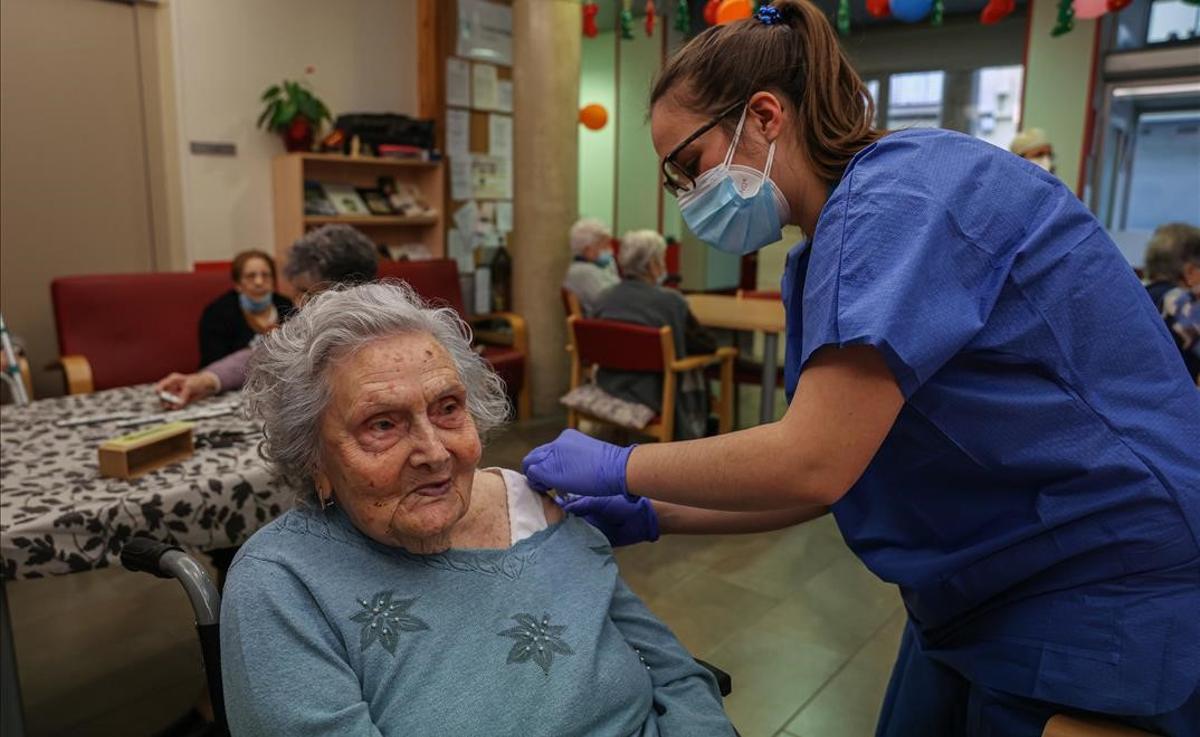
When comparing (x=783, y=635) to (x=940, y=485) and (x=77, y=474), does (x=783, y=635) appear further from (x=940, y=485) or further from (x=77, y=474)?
(x=77, y=474)

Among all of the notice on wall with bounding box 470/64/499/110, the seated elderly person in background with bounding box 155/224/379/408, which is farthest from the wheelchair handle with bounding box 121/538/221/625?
the notice on wall with bounding box 470/64/499/110

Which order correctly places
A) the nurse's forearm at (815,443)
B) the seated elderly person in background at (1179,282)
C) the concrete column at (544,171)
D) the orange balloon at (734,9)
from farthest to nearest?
the concrete column at (544,171)
the orange balloon at (734,9)
the seated elderly person in background at (1179,282)
the nurse's forearm at (815,443)

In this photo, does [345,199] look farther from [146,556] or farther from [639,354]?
[146,556]

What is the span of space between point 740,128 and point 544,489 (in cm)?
61

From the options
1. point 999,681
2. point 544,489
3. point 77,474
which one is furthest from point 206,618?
point 999,681

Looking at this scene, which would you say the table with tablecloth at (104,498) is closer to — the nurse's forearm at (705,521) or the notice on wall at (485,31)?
the nurse's forearm at (705,521)

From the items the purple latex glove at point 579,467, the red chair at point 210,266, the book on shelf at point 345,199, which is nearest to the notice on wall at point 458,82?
the book on shelf at point 345,199

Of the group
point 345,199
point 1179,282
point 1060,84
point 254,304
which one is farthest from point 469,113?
point 1060,84

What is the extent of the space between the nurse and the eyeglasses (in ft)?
0.08

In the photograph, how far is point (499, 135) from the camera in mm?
6055

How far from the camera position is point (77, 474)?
1.73 m

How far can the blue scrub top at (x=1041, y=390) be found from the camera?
892mm

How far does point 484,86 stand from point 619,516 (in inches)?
201

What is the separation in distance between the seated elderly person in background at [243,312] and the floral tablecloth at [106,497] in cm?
91
